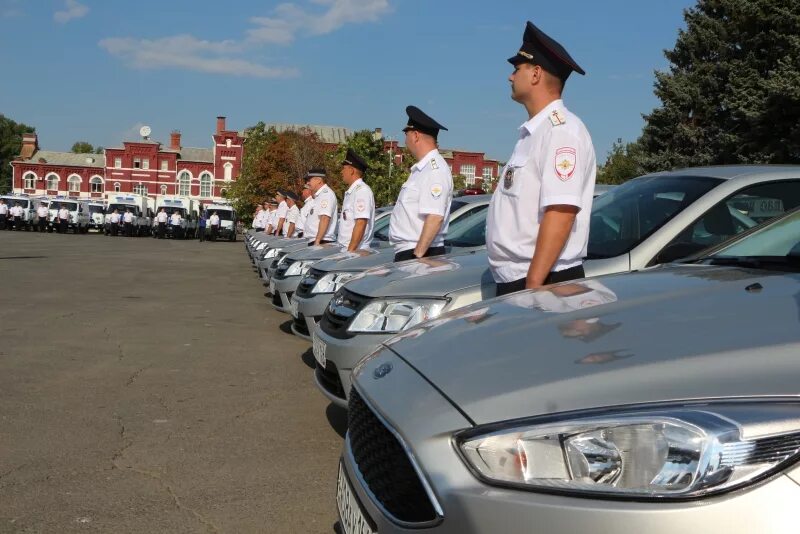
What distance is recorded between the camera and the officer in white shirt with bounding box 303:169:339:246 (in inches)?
420

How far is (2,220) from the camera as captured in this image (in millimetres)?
49812

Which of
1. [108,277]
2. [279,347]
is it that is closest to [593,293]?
[279,347]

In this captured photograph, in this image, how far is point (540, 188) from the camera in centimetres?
383

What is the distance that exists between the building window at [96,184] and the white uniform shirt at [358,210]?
329 ft

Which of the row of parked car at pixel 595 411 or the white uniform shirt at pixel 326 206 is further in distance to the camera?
the white uniform shirt at pixel 326 206

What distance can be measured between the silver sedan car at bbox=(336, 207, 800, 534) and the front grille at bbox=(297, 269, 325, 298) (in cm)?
443

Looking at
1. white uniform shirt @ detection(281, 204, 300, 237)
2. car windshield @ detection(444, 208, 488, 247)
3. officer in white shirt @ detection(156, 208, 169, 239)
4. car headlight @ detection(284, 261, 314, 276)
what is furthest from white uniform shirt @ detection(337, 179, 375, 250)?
officer in white shirt @ detection(156, 208, 169, 239)

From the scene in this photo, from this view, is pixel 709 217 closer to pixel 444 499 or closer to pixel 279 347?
pixel 444 499

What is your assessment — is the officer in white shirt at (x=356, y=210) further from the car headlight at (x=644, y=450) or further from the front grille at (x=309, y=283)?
the car headlight at (x=644, y=450)

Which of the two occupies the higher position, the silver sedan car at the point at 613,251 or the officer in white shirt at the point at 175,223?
the silver sedan car at the point at 613,251

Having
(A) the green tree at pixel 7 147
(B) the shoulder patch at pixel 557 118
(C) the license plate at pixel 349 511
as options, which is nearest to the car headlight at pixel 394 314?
(B) the shoulder patch at pixel 557 118

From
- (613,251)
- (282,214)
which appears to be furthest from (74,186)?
(613,251)

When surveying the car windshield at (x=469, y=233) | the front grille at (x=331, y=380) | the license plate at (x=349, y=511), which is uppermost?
the car windshield at (x=469, y=233)

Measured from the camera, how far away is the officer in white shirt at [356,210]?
8.11m
